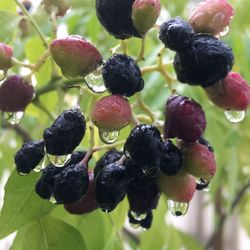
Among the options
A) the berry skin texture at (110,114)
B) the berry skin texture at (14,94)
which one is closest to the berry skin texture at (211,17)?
the berry skin texture at (110,114)

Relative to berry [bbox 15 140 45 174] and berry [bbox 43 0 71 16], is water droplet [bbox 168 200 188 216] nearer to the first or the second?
berry [bbox 15 140 45 174]

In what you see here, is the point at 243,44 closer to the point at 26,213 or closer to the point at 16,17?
the point at 16,17

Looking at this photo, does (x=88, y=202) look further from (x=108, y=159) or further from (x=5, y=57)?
(x=5, y=57)

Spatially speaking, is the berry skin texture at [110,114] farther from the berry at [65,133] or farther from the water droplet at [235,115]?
the water droplet at [235,115]

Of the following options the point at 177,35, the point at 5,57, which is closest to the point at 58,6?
the point at 5,57

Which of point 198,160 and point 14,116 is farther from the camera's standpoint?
point 14,116

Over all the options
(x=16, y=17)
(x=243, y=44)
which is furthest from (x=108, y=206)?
(x=243, y=44)
